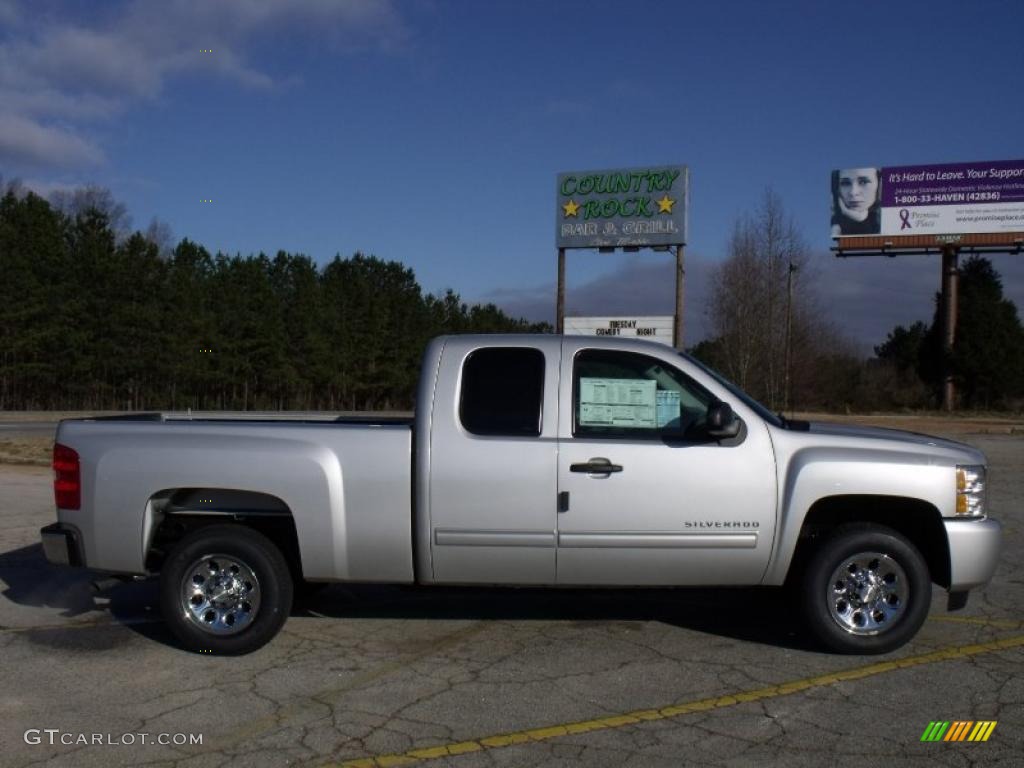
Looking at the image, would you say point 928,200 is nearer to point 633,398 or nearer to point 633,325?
point 633,325

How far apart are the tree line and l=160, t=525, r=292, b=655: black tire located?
30.2 meters

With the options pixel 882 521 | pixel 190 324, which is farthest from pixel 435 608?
pixel 190 324

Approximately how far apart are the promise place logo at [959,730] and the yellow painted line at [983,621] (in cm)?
209

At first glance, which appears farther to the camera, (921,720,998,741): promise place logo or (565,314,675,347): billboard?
(565,314,675,347): billboard

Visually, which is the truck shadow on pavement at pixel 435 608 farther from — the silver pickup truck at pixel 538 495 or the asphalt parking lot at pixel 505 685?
the silver pickup truck at pixel 538 495

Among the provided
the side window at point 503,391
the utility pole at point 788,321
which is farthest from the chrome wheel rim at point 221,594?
the utility pole at point 788,321

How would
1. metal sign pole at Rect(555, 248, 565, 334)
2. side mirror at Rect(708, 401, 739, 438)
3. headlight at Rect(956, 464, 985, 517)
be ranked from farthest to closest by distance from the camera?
metal sign pole at Rect(555, 248, 565, 334), headlight at Rect(956, 464, 985, 517), side mirror at Rect(708, 401, 739, 438)

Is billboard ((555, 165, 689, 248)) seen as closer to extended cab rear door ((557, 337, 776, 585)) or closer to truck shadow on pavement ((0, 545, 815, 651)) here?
truck shadow on pavement ((0, 545, 815, 651))

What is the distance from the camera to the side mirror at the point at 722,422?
5684mm

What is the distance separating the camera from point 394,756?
14.6ft

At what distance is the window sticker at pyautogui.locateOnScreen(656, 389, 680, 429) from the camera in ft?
19.6

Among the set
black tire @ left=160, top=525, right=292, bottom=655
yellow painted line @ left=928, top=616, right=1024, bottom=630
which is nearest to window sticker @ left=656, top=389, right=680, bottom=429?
black tire @ left=160, top=525, right=292, bottom=655

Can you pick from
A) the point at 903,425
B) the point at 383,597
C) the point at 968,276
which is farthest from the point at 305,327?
the point at 383,597

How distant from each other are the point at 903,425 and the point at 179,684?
3775cm
